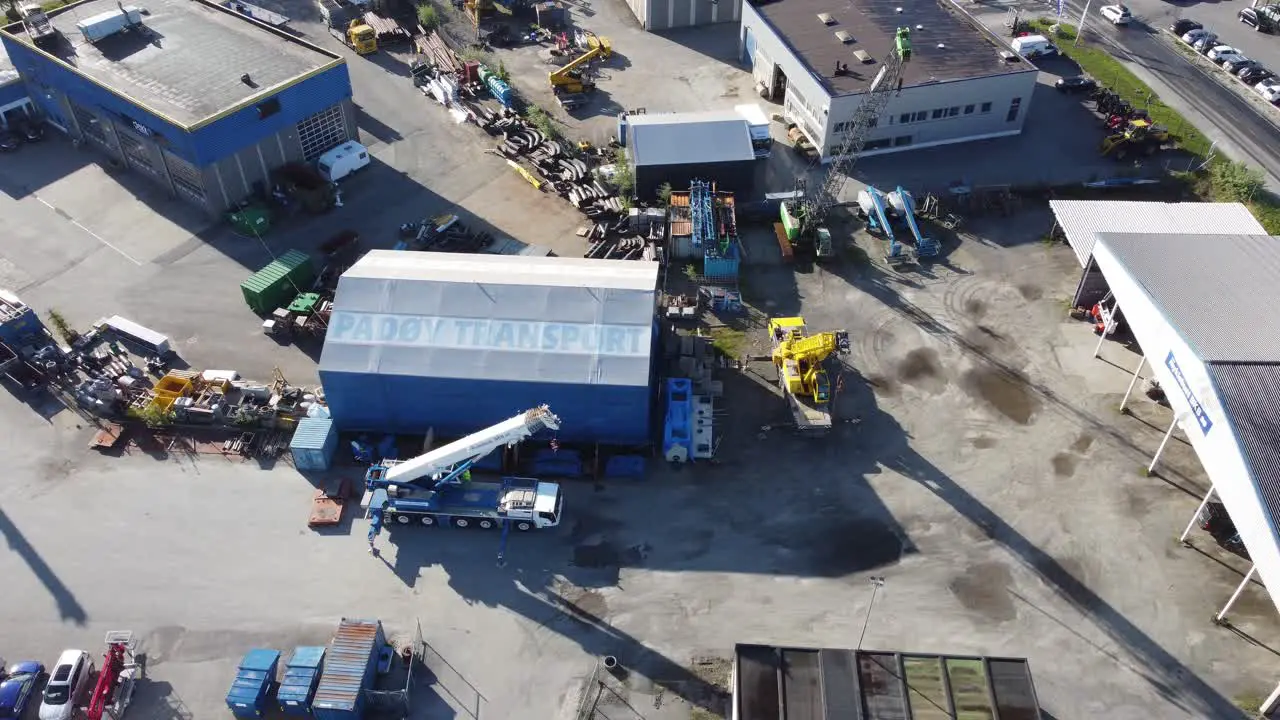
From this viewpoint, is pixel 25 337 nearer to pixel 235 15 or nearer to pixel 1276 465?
pixel 235 15

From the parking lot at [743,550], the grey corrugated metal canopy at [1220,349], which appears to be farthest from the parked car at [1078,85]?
the parking lot at [743,550]

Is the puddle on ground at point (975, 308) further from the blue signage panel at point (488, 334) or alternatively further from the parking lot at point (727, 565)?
the blue signage panel at point (488, 334)

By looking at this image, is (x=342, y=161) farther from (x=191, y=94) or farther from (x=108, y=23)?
(x=108, y=23)

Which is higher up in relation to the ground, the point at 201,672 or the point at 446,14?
the point at 446,14

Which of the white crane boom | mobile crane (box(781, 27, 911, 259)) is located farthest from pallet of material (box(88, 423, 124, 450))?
mobile crane (box(781, 27, 911, 259))

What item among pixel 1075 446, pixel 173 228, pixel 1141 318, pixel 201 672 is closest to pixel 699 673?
pixel 201 672

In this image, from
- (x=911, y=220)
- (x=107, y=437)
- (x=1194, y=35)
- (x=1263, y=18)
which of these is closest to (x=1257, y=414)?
(x=911, y=220)
